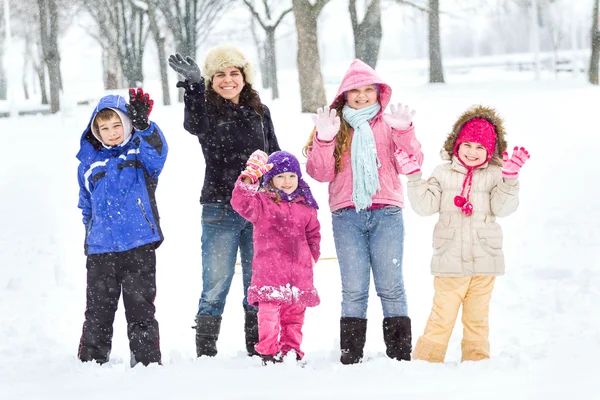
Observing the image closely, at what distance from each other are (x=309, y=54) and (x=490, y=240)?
11390 mm

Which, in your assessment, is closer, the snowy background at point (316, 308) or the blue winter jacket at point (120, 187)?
the snowy background at point (316, 308)

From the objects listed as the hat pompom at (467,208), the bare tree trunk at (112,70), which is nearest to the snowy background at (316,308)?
the hat pompom at (467,208)

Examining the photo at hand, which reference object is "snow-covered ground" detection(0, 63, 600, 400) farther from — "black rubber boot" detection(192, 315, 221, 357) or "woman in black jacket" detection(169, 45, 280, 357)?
"woman in black jacket" detection(169, 45, 280, 357)

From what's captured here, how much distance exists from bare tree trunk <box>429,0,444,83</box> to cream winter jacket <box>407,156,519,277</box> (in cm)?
1794

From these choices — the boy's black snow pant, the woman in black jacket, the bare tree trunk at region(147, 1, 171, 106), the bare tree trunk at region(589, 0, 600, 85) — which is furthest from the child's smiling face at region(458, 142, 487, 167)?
the bare tree trunk at region(589, 0, 600, 85)

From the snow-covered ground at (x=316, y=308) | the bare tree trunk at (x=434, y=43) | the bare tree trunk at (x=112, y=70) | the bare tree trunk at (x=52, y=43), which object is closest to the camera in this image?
the snow-covered ground at (x=316, y=308)

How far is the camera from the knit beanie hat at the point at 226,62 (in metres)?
4.78

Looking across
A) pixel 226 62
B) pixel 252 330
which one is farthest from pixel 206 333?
pixel 226 62

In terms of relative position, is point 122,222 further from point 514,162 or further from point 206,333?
point 514,162

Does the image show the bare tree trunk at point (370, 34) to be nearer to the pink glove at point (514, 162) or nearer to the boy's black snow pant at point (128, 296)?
the pink glove at point (514, 162)

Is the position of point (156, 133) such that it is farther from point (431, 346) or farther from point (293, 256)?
point (431, 346)

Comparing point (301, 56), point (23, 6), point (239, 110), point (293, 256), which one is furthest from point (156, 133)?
point (23, 6)

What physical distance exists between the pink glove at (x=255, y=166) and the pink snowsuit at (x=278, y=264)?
0.08 meters

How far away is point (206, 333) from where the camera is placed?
188 inches
